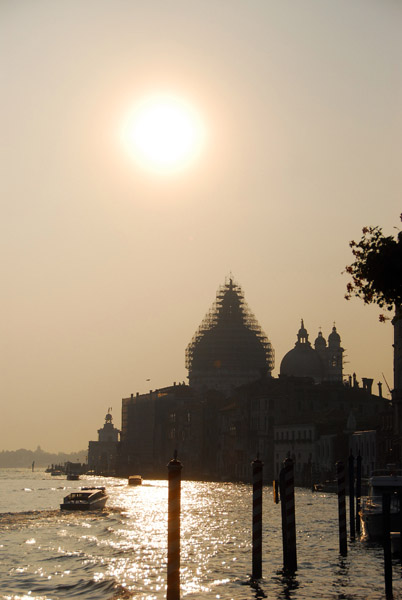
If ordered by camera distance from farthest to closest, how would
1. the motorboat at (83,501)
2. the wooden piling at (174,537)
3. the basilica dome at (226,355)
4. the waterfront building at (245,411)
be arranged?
the basilica dome at (226,355) < the waterfront building at (245,411) < the motorboat at (83,501) < the wooden piling at (174,537)

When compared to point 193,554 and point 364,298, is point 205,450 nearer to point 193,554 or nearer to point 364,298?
point 193,554

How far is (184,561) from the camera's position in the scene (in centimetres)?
3338

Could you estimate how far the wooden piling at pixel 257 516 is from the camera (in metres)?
26.7

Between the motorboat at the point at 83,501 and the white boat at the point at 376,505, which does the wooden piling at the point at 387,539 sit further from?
the motorboat at the point at 83,501

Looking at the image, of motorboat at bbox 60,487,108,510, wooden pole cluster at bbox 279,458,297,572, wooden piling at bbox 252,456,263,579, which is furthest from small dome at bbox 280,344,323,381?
wooden piling at bbox 252,456,263,579

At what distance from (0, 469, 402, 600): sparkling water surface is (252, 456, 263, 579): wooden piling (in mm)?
484

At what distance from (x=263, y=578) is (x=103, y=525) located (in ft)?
89.4

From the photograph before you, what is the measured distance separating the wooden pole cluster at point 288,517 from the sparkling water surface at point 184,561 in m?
0.55

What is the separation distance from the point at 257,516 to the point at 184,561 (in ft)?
25.1

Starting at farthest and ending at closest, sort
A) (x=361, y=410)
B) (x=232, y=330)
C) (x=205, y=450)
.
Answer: (x=232, y=330) < (x=205, y=450) < (x=361, y=410)

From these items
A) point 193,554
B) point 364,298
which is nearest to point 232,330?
point 193,554

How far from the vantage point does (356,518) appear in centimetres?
4369

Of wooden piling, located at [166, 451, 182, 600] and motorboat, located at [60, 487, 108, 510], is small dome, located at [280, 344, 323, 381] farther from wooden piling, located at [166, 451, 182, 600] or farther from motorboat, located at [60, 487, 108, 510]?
wooden piling, located at [166, 451, 182, 600]

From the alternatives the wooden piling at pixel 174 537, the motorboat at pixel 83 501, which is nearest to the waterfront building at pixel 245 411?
the motorboat at pixel 83 501
